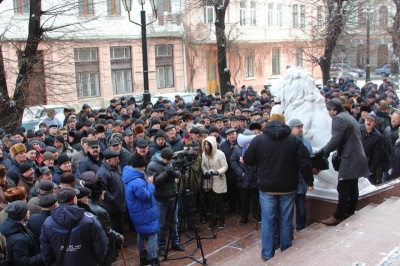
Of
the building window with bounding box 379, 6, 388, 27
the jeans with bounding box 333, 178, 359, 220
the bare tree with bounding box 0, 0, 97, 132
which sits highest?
the building window with bounding box 379, 6, 388, 27

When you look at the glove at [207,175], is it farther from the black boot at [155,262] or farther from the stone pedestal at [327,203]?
the black boot at [155,262]

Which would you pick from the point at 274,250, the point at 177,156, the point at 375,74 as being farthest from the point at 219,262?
the point at 375,74

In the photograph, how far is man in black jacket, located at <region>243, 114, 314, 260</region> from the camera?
5891mm

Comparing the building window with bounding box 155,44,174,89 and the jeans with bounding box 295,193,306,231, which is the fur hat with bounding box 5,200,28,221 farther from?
the building window with bounding box 155,44,174,89

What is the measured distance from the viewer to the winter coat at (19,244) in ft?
15.8

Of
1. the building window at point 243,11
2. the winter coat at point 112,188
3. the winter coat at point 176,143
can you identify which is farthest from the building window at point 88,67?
the winter coat at point 112,188

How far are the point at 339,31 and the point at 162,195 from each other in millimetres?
15467

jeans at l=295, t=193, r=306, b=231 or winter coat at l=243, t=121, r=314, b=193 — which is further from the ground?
winter coat at l=243, t=121, r=314, b=193

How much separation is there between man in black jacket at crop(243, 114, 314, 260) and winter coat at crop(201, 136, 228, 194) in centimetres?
194

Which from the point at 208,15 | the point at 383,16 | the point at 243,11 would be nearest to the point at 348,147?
the point at 383,16

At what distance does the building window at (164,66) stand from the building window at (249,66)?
25.2 ft

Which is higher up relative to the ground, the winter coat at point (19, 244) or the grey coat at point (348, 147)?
the grey coat at point (348, 147)

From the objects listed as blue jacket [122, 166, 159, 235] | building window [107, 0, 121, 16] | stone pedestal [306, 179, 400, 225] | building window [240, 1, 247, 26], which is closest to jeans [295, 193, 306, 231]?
stone pedestal [306, 179, 400, 225]

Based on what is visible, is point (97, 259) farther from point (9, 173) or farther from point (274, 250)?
point (9, 173)
